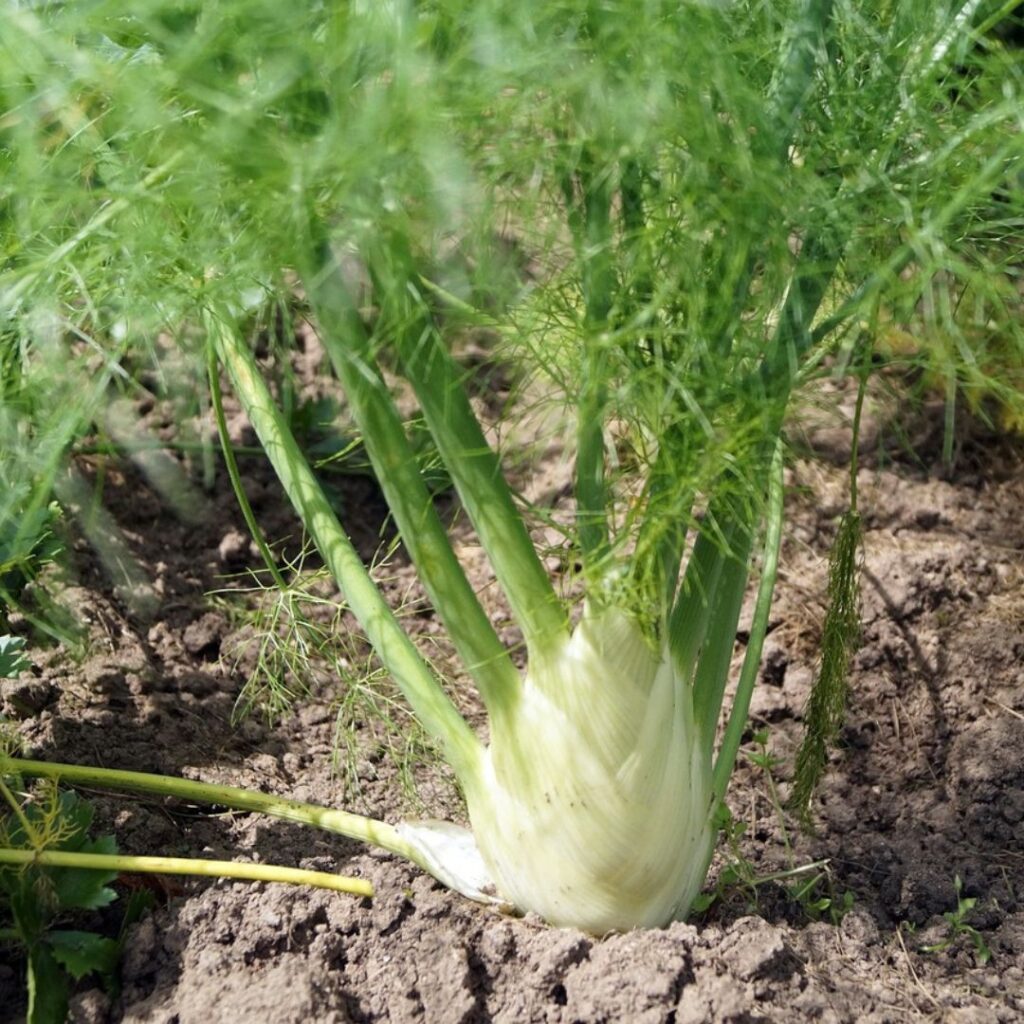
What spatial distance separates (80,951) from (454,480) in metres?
0.47

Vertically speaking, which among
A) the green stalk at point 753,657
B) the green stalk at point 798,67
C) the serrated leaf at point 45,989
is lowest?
the green stalk at point 753,657

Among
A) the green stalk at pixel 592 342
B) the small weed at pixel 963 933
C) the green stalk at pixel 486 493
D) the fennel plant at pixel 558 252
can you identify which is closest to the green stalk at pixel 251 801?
the fennel plant at pixel 558 252

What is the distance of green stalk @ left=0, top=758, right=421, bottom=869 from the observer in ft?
3.74

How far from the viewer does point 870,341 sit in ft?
3.18

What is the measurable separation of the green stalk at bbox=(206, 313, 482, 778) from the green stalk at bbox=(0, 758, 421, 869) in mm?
91

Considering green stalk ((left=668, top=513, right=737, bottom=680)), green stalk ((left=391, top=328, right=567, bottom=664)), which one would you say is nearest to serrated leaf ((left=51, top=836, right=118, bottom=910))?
green stalk ((left=391, top=328, right=567, bottom=664))

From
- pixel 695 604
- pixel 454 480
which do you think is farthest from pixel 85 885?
pixel 695 604

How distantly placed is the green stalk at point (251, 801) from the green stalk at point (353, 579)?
9cm

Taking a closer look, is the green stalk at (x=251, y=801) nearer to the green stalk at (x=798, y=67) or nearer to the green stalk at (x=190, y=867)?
the green stalk at (x=190, y=867)

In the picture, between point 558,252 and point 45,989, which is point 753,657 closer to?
point 558,252

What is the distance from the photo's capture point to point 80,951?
40.9 inches

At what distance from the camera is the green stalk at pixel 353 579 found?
1110 millimetres

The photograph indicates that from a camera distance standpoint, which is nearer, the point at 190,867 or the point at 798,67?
the point at 798,67

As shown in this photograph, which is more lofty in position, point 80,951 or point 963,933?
point 80,951
